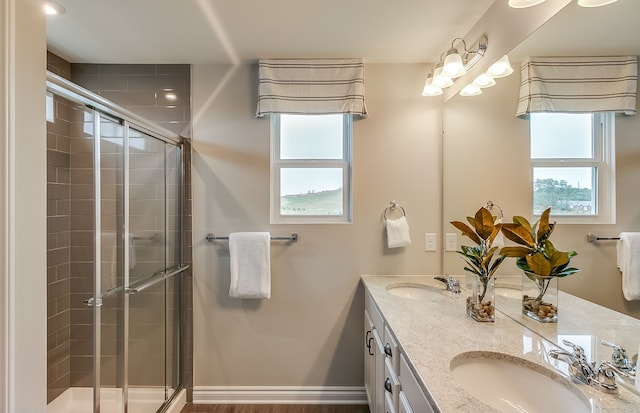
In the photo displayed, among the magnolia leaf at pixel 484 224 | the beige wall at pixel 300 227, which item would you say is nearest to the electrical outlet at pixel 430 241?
the beige wall at pixel 300 227

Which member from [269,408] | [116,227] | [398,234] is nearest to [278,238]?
[398,234]

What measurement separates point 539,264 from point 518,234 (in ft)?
0.45

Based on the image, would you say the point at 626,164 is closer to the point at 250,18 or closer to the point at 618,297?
the point at 618,297

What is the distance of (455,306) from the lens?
5.17 feet

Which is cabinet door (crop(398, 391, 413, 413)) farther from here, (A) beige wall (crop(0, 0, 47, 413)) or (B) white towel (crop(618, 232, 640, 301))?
(A) beige wall (crop(0, 0, 47, 413))

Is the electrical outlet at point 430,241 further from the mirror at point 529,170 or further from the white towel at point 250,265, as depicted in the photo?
the white towel at point 250,265

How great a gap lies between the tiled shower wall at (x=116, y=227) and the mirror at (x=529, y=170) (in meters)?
1.80

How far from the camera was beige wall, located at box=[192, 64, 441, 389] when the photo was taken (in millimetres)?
2125

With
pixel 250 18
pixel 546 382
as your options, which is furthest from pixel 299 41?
pixel 546 382

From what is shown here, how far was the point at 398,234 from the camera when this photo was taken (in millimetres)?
2041

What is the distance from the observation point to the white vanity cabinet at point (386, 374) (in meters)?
1.05

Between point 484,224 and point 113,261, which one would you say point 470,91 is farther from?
point 113,261

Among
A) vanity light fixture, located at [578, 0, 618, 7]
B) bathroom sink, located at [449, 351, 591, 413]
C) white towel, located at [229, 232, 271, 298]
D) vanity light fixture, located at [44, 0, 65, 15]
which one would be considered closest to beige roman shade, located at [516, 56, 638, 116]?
vanity light fixture, located at [578, 0, 618, 7]

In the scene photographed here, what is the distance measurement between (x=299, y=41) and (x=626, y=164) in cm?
162
